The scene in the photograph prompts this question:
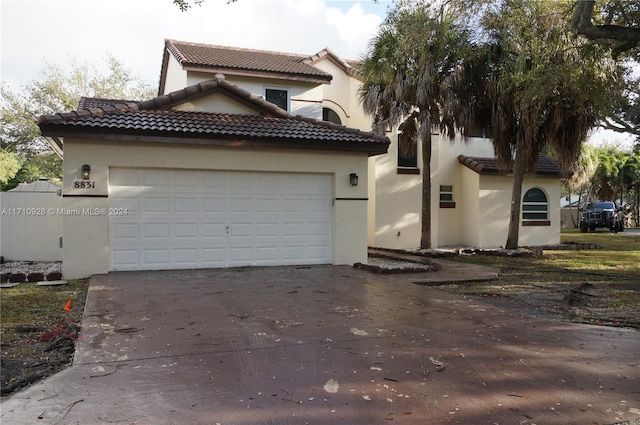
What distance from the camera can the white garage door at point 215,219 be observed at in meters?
11.0

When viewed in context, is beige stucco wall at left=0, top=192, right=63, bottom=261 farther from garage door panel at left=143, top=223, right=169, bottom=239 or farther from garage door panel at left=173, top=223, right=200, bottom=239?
garage door panel at left=173, top=223, right=200, bottom=239

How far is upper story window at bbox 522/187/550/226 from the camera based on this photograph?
20.6 m

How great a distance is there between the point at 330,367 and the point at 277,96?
13947mm

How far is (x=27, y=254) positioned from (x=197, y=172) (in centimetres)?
603

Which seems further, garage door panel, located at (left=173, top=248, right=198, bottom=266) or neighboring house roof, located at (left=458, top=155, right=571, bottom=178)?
neighboring house roof, located at (left=458, top=155, right=571, bottom=178)

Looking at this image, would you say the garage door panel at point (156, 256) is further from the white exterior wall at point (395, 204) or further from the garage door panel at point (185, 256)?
the white exterior wall at point (395, 204)

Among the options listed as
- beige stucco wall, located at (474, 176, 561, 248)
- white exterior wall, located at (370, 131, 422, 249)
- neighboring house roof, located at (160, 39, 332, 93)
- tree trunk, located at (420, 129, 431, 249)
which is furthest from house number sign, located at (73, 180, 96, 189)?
beige stucco wall, located at (474, 176, 561, 248)

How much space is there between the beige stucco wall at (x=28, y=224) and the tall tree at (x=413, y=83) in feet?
34.7

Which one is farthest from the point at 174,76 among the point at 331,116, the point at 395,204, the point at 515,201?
the point at 515,201

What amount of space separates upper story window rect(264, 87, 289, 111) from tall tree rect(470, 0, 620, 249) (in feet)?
22.9

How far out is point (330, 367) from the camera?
473cm

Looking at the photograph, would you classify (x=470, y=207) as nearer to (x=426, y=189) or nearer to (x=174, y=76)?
(x=426, y=189)

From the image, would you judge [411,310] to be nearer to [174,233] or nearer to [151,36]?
[174,233]

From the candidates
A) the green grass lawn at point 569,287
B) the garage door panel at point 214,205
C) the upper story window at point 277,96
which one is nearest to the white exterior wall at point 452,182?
the green grass lawn at point 569,287
